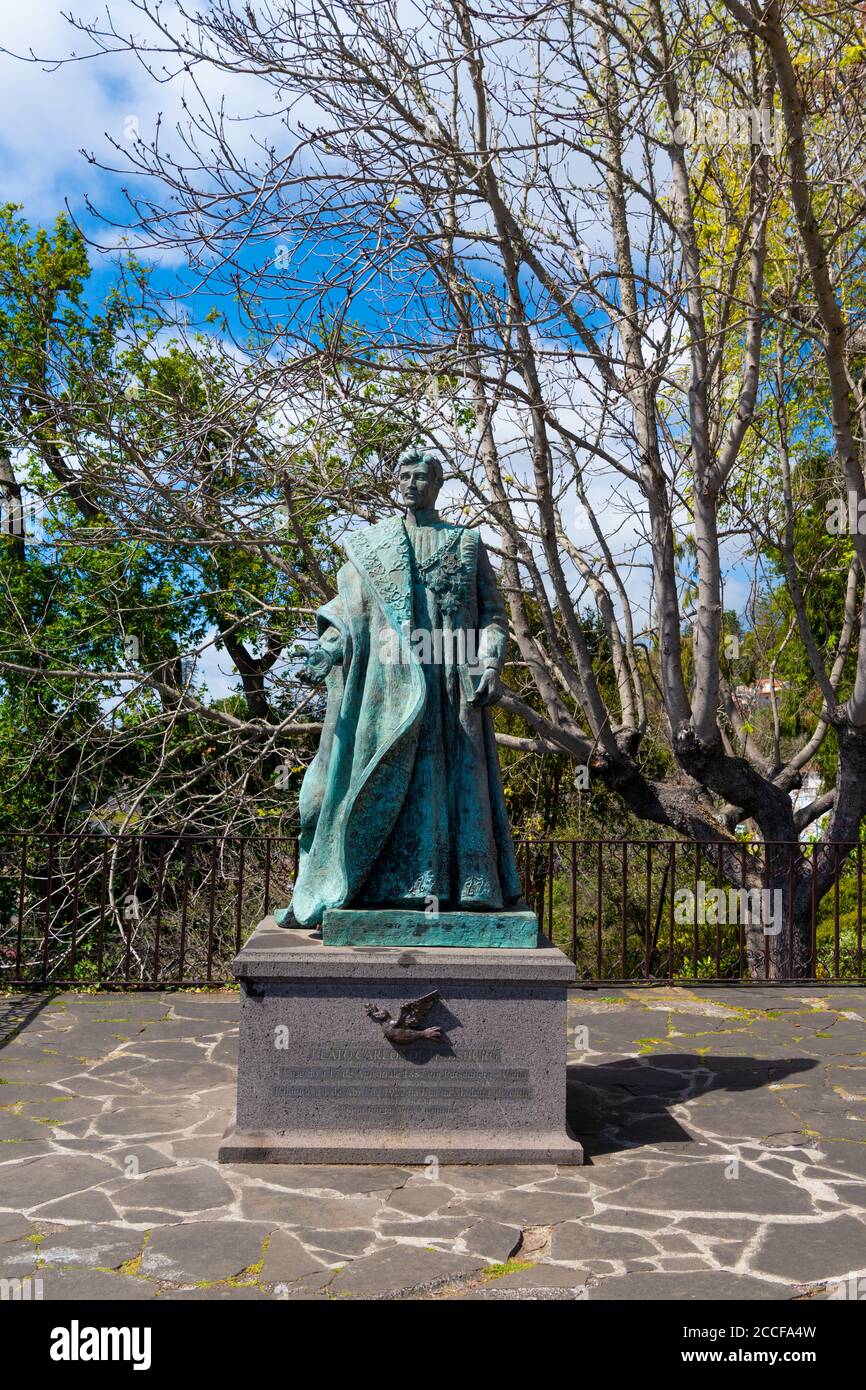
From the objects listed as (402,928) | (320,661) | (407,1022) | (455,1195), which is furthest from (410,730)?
(455,1195)

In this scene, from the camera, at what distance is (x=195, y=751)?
1496cm

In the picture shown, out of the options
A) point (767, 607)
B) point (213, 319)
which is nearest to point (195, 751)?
point (213, 319)

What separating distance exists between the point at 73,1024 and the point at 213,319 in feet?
29.9

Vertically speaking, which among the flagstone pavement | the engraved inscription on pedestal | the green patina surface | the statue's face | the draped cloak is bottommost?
the flagstone pavement

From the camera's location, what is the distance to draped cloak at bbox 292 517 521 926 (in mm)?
5098

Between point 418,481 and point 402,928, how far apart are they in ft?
6.78

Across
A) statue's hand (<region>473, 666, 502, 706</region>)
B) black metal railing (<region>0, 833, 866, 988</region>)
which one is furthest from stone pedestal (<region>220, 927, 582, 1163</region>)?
black metal railing (<region>0, 833, 866, 988</region>)

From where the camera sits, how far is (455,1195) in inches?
177

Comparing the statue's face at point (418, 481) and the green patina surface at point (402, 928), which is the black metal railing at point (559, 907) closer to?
the green patina surface at point (402, 928)

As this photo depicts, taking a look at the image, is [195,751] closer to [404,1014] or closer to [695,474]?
[695,474]

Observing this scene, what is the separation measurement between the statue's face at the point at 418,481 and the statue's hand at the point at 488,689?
0.91 metres

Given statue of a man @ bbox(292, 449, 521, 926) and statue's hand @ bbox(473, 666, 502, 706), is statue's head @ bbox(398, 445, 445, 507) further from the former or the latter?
statue's hand @ bbox(473, 666, 502, 706)

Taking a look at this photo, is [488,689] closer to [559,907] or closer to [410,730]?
[410,730]

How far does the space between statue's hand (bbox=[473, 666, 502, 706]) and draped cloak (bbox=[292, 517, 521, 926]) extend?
54 mm
